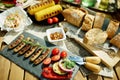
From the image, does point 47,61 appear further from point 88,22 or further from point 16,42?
point 88,22

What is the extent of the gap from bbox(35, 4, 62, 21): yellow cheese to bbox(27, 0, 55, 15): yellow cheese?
1.3 inches

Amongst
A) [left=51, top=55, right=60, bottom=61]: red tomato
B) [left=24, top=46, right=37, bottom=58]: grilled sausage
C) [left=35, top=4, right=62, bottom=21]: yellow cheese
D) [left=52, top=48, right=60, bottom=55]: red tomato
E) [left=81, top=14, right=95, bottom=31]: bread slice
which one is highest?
[left=35, top=4, right=62, bottom=21]: yellow cheese

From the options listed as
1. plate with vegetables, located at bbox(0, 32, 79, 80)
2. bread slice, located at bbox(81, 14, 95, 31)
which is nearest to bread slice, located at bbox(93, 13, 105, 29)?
bread slice, located at bbox(81, 14, 95, 31)

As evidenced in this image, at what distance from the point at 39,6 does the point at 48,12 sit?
0.25ft

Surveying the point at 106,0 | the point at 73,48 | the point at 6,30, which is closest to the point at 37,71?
the point at 73,48

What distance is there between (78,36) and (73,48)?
100mm

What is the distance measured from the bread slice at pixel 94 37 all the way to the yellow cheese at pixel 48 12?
0.95 ft

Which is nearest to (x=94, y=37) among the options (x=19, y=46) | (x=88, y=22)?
(x=88, y=22)

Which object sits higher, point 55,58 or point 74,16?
point 74,16

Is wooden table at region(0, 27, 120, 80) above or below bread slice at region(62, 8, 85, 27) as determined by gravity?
below

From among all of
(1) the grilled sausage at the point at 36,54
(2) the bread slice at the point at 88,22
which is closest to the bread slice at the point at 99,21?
(2) the bread slice at the point at 88,22

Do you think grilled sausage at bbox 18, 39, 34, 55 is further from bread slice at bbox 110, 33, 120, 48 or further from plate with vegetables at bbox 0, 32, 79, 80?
bread slice at bbox 110, 33, 120, 48

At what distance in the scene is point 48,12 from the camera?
1402 mm

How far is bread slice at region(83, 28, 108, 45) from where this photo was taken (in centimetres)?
123
